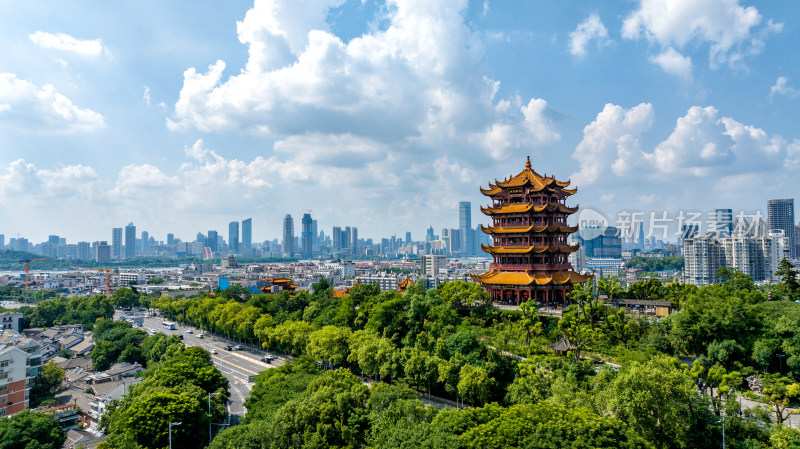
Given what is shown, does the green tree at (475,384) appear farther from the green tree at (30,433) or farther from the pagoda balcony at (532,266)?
the green tree at (30,433)

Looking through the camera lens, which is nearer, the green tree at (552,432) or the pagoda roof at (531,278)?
the green tree at (552,432)

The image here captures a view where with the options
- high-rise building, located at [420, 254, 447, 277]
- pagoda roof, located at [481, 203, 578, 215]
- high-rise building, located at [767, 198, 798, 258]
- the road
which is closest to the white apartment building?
high-rise building, located at [767, 198, 798, 258]

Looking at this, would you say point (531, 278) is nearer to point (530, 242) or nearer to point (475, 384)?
point (530, 242)

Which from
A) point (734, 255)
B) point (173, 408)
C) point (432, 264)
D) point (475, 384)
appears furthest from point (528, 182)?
point (432, 264)

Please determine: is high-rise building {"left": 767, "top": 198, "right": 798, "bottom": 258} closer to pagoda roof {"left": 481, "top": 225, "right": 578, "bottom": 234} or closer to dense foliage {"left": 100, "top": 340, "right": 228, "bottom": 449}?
pagoda roof {"left": 481, "top": 225, "right": 578, "bottom": 234}

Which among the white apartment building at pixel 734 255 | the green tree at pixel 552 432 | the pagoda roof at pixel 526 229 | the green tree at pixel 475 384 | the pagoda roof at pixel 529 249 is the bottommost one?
the green tree at pixel 475 384

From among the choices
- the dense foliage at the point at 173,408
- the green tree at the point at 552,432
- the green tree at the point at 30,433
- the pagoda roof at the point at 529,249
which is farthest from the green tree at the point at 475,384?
the green tree at the point at 30,433
